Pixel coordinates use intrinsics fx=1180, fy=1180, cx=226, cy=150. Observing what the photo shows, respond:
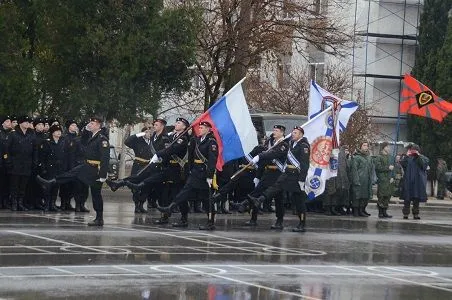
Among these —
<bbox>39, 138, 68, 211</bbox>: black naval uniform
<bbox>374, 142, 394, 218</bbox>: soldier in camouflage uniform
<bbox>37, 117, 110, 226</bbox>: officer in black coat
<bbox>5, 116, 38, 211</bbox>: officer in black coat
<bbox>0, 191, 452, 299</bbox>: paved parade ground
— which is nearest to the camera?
<bbox>0, 191, 452, 299</bbox>: paved parade ground

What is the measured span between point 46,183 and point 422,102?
11721 mm

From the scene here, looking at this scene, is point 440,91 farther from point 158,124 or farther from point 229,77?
point 158,124

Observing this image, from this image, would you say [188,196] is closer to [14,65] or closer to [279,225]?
[279,225]

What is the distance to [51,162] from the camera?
886 inches

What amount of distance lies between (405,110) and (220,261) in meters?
16.2

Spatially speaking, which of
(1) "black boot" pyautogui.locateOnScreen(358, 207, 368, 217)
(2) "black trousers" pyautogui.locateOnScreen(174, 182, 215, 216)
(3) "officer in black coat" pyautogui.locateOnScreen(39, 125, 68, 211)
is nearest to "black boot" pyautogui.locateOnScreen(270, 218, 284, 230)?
(2) "black trousers" pyautogui.locateOnScreen(174, 182, 215, 216)

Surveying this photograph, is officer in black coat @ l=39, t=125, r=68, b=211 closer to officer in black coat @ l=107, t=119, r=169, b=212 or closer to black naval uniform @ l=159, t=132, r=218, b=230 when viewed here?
officer in black coat @ l=107, t=119, r=169, b=212

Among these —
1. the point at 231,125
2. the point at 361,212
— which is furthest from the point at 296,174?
the point at 361,212

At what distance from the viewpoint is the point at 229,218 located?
2297 cm

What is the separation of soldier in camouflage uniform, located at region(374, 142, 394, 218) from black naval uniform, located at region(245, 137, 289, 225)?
546 cm

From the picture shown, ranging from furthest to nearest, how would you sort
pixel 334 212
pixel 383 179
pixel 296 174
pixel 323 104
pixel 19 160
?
1. pixel 334 212
2. pixel 383 179
3. pixel 323 104
4. pixel 19 160
5. pixel 296 174

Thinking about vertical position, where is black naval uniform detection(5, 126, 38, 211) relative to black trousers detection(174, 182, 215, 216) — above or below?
above

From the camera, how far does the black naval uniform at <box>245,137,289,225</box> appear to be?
20141 millimetres

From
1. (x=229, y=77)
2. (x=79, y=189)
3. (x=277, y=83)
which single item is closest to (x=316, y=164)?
(x=79, y=189)
